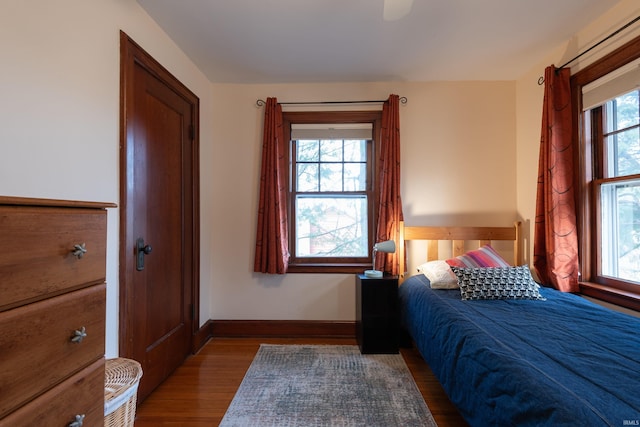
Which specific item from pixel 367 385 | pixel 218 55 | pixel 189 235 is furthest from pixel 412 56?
pixel 367 385

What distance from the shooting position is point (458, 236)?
2.60m

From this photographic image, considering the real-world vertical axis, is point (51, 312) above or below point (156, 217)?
below

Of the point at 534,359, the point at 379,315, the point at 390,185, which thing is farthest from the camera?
the point at 390,185

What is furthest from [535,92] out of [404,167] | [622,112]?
[404,167]

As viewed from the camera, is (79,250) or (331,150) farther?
(331,150)

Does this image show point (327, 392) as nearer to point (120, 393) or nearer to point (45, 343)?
point (120, 393)

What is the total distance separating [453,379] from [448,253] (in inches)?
59.9

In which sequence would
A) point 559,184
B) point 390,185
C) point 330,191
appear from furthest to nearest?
1. point 330,191
2. point 390,185
3. point 559,184

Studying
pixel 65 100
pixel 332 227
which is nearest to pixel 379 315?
pixel 332 227

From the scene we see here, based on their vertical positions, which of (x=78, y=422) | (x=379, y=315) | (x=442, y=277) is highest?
(x=442, y=277)

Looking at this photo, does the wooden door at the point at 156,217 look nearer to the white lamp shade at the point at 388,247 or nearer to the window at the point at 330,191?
the window at the point at 330,191

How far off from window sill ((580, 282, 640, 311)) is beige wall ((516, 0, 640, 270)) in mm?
513

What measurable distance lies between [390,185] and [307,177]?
0.85 meters

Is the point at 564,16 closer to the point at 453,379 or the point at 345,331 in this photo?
the point at 453,379
